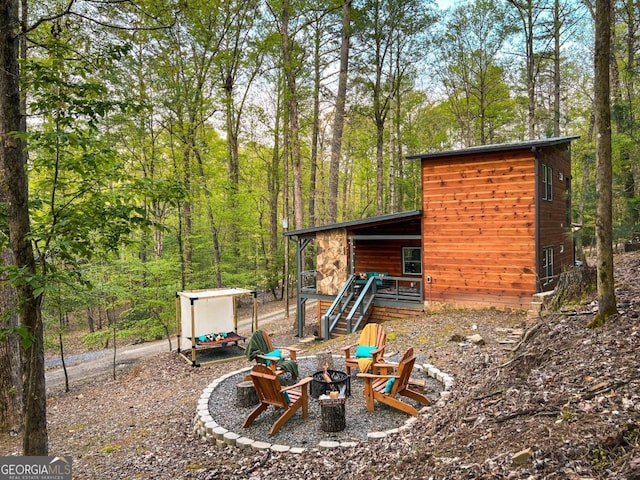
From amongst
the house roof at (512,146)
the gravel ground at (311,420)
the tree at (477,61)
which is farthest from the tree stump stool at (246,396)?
the tree at (477,61)

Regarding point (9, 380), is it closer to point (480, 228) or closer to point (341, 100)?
point (480, 228)

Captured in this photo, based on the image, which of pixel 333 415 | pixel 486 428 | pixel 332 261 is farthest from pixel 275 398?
pixel 332 261

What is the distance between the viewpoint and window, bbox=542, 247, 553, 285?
471 inches

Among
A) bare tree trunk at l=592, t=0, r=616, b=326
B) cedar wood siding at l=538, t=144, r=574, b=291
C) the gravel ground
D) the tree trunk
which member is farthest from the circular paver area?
cedar wood siding at l=538, t=144, r=574, b=291

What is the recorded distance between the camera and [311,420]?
18.4 feet

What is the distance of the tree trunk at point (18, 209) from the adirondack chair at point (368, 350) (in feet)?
14.9

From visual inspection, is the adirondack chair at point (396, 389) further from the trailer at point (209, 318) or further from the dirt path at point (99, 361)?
the dirt path at point (99, 361)

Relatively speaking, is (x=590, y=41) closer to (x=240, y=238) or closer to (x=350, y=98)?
(x=350, y=98)

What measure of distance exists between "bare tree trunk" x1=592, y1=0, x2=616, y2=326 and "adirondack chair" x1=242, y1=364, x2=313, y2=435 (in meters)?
4.08

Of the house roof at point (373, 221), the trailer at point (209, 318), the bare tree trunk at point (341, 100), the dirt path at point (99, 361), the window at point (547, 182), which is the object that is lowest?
the dirt path at point (99, 361)

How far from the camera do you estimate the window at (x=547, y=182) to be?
12.0 m

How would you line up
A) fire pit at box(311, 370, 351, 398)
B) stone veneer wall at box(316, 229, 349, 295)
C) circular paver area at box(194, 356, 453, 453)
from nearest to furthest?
circular paver area at box(194, 356, 453, 453)
fire pit at box(311, 370, 351, 398)
stone veneer wall at box(316, 229, 349, 295)

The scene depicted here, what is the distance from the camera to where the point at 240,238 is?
26.0 metres

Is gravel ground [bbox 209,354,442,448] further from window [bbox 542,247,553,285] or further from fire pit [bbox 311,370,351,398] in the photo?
window [bbox 542,247,553,285]
